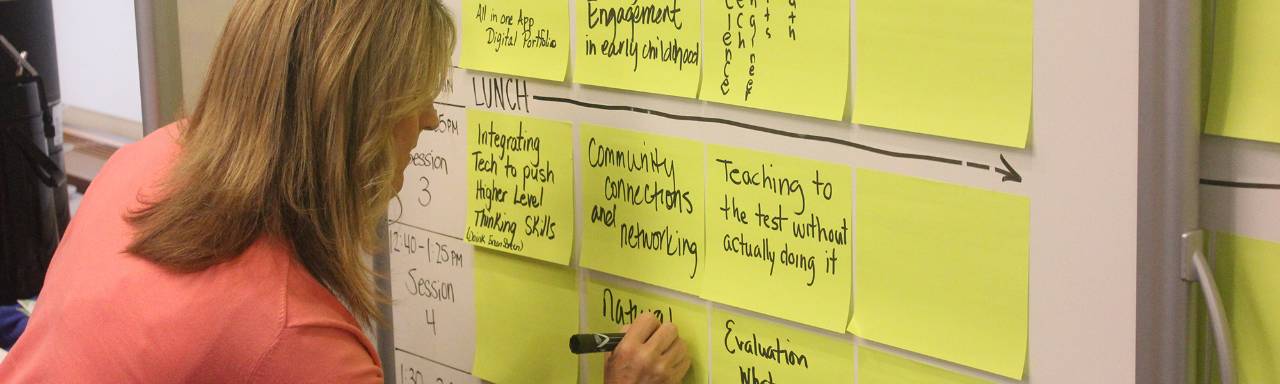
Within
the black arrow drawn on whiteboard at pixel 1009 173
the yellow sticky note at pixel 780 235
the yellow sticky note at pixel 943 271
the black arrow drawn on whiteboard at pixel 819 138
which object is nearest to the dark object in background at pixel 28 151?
A: the black arrow drawn on whiteboard at pixel 819 138

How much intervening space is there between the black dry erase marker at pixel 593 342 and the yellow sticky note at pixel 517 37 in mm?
283

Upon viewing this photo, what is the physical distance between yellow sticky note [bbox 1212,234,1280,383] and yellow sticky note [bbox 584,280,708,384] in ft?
1.68

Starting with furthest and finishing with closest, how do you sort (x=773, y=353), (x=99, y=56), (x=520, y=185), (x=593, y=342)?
(x=99, y=56) < (x=520, y=185) < (x=593, y=342) < (x=773, y=353)

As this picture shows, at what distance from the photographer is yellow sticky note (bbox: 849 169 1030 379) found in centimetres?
98

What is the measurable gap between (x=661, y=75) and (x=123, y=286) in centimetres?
54

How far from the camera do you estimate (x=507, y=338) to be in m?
1.47

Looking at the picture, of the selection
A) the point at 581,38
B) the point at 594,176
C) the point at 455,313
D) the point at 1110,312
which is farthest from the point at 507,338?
the point at 1110,312

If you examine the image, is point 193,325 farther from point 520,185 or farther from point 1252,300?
point 1252,300

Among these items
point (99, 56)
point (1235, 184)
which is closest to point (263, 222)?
point (1235, 184)

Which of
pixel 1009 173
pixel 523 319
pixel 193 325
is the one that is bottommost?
pixel 523 319

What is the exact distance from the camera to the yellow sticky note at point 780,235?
1.10 m

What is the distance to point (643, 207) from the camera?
1.28m

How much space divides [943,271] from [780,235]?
7.1 inches

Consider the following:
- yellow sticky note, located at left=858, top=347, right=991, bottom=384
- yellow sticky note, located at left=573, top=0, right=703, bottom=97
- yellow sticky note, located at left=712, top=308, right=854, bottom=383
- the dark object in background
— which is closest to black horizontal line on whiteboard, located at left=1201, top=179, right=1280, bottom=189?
yellow sticky note, located at left=858, top=347, right=991, bottom=384
